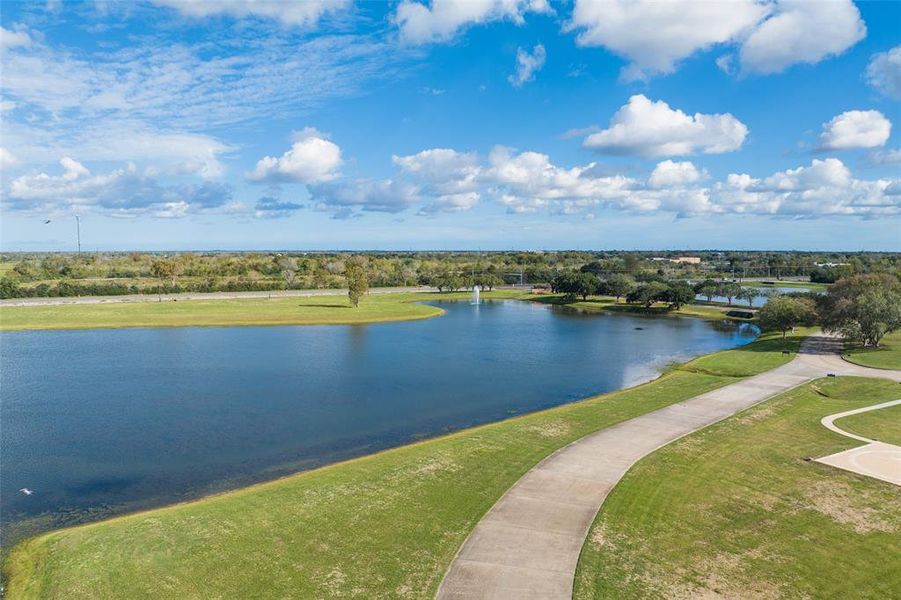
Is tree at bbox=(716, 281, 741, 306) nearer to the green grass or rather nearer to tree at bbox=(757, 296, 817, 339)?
tree at bbox=(757, 296, 817, 339)

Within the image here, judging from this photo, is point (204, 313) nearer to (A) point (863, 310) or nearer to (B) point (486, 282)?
(B) point (486, 282)

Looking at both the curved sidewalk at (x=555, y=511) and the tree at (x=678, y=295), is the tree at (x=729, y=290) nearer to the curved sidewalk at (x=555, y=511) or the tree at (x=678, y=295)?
the tree at (x=678, y=295)

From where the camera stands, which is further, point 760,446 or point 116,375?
point 116,375

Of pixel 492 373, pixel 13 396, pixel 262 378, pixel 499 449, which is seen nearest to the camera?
pixel 499 449

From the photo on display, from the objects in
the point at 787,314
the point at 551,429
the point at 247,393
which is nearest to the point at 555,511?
the point at 551,429

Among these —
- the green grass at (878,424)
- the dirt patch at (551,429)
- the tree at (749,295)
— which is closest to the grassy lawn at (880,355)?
the green grass at (878,424)

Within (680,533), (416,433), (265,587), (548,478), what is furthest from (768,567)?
(416,433)

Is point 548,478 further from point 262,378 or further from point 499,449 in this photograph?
point 262,378
